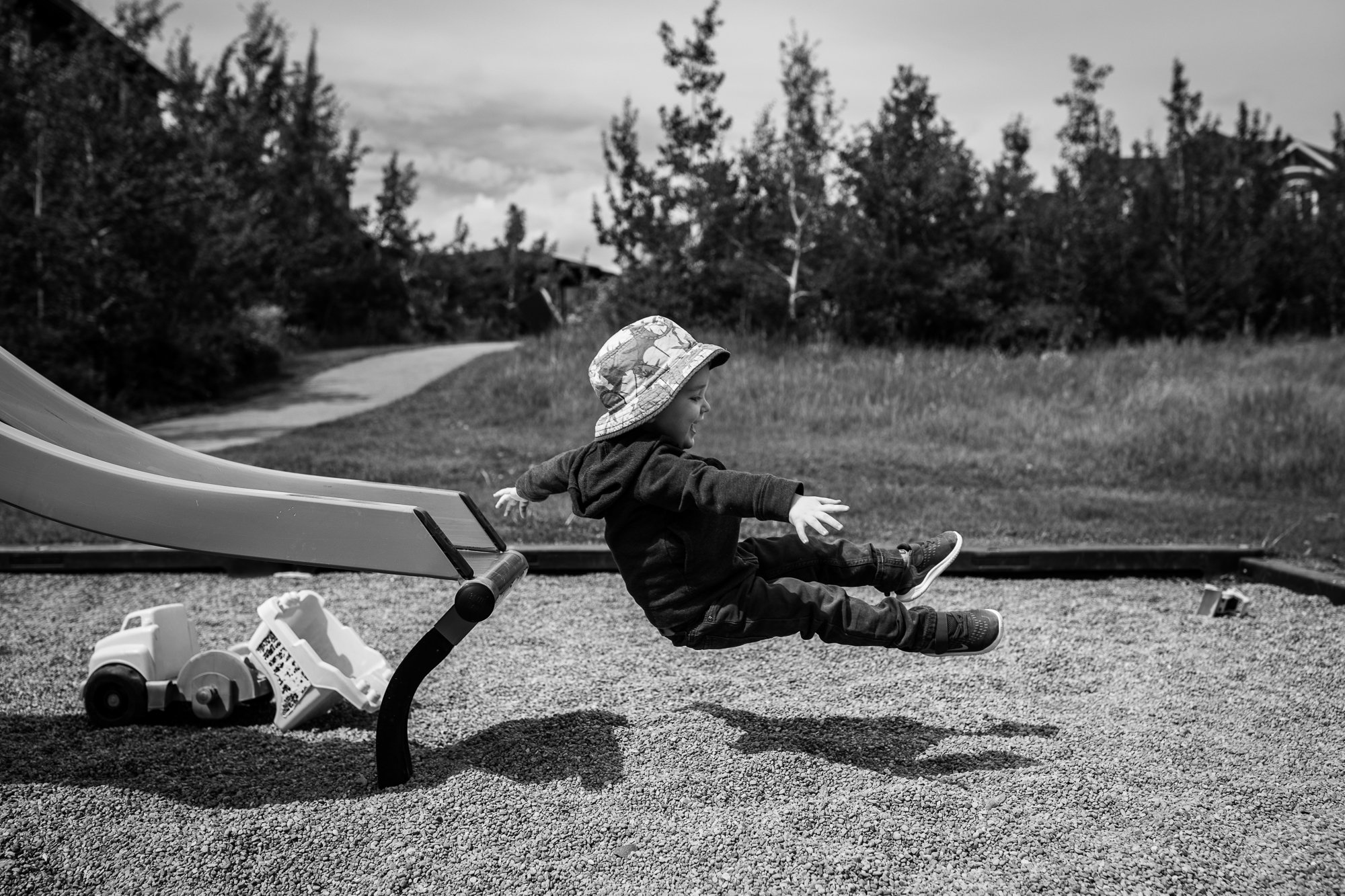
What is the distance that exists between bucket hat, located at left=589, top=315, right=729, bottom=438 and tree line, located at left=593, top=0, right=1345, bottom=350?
13.9 meters

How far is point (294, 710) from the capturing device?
3.36 meters

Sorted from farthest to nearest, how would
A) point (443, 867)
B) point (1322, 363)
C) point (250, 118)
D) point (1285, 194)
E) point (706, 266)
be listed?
point (1285, 194) → point (250, 118) → point (706, 266) → point (1322, 363) → point (443, 867)

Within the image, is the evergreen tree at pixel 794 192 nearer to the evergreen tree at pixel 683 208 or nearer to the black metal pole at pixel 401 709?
the evergreen tree at pixel 683 208

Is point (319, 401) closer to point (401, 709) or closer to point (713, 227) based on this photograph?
point (713, 227)

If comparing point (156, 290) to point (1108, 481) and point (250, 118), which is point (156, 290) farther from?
point (1108, 481)

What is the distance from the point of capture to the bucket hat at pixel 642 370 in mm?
2912

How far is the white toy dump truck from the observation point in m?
3.37

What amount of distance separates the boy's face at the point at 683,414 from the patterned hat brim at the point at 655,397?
27 millimetres

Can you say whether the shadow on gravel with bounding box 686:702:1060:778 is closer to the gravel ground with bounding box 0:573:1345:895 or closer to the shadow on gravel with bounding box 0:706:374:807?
the gravel ground with bounding box 0:573:1345:895

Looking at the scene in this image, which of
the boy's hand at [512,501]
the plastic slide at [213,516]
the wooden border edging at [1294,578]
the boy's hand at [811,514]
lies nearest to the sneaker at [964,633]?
the boy's hand at [811,514]

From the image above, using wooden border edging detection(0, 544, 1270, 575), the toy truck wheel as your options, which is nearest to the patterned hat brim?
the toy truck wheel

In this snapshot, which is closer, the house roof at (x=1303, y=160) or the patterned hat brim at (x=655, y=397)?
the patterned hat brim at (x=655, y=397)

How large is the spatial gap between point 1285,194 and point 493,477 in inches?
923

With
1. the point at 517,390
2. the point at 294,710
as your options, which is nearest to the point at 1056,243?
the point at 517,390
